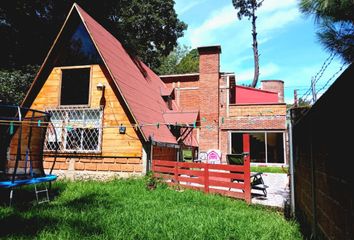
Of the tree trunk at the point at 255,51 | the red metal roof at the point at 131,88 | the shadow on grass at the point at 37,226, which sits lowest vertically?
the shadow on grass at the point at 37,226

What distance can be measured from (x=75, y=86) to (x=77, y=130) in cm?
190

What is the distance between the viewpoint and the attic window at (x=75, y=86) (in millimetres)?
11070

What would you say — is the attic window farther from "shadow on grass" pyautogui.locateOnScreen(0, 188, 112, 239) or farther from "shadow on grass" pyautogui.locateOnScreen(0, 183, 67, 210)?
"shadow on grass" pyautogui.locateOnScreen(0, 188, 112, 239)

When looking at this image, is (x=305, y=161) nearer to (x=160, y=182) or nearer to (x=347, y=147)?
(x=347, y=147)

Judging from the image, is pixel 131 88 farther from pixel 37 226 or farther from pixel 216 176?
pixel 37 226

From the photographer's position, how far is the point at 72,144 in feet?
34.7

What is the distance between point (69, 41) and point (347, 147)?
35.8 feet

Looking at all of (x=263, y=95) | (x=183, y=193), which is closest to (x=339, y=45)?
(x=183, y=193)

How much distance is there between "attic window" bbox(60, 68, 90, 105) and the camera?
36.3ft

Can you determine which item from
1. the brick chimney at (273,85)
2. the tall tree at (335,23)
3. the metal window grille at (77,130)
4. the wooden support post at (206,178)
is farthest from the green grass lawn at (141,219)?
the brick chimney at (273,85)

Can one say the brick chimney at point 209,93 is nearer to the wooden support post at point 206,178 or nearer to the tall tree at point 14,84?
the wooden support post at point 206,178

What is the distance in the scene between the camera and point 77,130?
10.7 meters

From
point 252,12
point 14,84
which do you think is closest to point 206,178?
point 14,84

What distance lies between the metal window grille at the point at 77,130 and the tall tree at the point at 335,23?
7804mm
